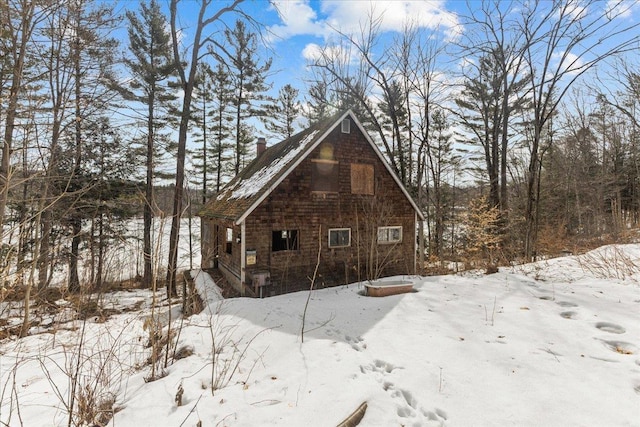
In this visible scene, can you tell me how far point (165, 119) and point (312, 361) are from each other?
58.3 feet

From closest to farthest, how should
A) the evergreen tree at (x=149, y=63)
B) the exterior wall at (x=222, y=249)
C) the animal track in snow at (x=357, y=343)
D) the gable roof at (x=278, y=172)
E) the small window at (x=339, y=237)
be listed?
1. the animal track in snow at (x=357, y=343)
2. the gable roof at (x=278, y=172)
3. the exterior wall at (x=222, y=249)
4. the small window at (x=339, y=237)
5. the evergreen tree at (x=149, y=63)

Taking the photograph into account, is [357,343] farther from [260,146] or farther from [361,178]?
[260,146]

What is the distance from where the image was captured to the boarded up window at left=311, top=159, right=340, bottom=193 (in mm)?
10578

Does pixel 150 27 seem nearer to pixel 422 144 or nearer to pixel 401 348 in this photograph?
pixel 422 144

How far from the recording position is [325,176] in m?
10.8

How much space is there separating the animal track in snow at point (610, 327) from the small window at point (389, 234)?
7.36m

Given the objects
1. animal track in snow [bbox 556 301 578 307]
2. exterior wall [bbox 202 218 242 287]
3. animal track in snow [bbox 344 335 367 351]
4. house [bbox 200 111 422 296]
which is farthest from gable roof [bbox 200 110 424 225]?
animal track in snow [bbox 556 301 578 307]

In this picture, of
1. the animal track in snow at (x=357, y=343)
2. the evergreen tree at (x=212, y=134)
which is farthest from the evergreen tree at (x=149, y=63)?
the animal track in snow at (x=357, y=343)

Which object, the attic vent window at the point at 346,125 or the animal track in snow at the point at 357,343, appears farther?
the attic vent window at the point at 346,125

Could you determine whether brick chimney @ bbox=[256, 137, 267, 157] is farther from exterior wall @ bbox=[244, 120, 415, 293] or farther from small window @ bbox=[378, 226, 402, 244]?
small window @ bbox=[378, 226, 402, 244]

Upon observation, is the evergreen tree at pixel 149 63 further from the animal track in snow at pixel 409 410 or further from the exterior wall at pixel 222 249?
the animal track in snow at pixel 409 410

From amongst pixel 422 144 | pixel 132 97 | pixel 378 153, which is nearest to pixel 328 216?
pixel 378 153

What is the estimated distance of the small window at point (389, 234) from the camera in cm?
1178

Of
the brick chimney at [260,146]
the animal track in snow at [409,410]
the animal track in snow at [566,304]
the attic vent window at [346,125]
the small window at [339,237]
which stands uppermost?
the brick chimney at [260,146]
